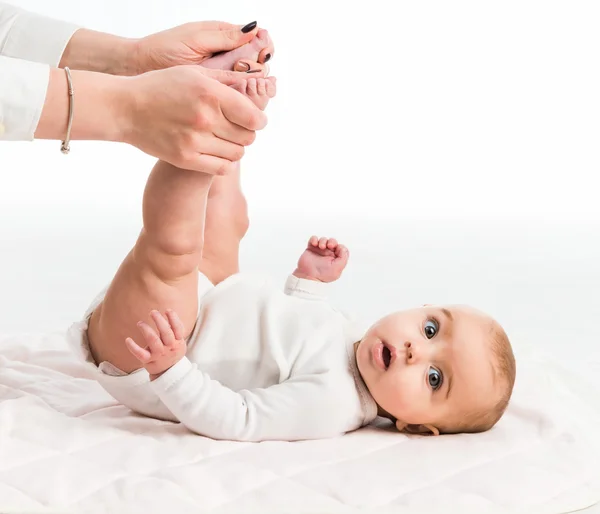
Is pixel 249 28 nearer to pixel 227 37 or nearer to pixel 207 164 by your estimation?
pixel 227 37

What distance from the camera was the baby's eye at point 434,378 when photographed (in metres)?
1.53

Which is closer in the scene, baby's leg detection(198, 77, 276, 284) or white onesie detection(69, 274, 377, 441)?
white onesie detection(69, 274, 377, 441)

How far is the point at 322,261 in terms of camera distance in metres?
1.88

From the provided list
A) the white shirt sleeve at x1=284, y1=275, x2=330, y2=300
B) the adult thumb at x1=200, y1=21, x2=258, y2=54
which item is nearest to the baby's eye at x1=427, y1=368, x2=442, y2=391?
the white shirt sleeve at x1=284, y1=275, x2=330, y2=300

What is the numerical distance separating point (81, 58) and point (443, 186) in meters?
2.94

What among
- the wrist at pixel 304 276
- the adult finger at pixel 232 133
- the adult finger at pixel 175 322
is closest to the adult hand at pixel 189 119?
the adult finger at pixel 232 133

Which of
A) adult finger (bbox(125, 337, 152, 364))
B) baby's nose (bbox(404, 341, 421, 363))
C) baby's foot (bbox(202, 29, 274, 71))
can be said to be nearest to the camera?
adult finger (bbox(125, 337, 152, 364))

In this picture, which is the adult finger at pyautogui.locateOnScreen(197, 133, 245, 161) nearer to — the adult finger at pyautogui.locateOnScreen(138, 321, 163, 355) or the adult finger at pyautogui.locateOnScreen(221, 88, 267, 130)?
the adult finger at pyautogui.locateOnScreen(221, 88, 267, 130)

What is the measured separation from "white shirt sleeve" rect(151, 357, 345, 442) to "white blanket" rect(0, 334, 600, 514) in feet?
0.07

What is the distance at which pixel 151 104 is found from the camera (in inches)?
52.7

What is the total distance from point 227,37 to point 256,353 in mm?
671

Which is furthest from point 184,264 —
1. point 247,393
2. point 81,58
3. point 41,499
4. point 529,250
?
point 529,250

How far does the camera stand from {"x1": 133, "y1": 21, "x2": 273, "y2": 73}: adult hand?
1.88 meters

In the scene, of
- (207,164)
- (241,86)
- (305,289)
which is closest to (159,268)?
(207,164)
